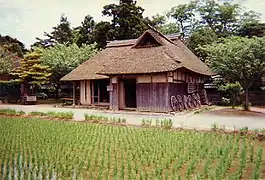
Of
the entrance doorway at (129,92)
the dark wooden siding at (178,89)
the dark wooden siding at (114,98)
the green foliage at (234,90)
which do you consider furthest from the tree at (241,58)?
the dark wooden siding at (114,98)

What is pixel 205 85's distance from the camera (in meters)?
9.16

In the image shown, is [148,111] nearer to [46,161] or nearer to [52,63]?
[52,63]

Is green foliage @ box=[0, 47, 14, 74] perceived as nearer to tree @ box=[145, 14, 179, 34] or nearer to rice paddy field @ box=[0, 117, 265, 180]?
rice paddy field @ box=[0, 117, 265, 180]

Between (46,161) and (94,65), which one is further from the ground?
(94,65)

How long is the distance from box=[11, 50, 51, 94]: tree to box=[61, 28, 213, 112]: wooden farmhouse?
2.35ft

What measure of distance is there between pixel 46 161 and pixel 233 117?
3481mm

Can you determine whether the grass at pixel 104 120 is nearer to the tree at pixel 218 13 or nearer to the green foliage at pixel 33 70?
the tree at pixel 218 13

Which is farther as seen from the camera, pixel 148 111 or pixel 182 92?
pixel 182 92

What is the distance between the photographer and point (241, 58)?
21.0ft

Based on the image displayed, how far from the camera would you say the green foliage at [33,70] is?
701 centimetres

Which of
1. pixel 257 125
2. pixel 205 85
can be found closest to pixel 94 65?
pixel 205 85

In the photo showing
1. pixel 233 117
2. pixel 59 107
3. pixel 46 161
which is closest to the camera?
pixel 46 161

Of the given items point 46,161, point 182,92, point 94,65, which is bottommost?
point 46,161

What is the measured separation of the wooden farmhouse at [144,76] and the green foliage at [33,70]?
0.70 meters
